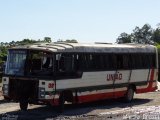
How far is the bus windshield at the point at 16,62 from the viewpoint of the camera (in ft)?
61.8

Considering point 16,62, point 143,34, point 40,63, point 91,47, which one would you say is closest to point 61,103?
point 40,63

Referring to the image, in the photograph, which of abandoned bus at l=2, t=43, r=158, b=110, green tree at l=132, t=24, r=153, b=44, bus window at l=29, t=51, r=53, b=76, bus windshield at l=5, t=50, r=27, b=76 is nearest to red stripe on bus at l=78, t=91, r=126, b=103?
abandoned bus at l=2, t=43, r=158, b=110

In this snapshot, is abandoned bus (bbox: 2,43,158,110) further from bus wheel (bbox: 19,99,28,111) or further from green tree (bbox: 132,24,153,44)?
green tree (bbox: 132,24,153,44)

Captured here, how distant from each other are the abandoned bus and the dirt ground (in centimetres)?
45

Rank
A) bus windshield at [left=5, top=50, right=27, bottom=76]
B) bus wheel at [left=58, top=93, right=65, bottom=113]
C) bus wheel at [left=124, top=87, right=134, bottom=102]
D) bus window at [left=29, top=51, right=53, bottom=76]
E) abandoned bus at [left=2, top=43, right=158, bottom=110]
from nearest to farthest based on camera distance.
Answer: abandoned bus at [left=2, top=43, right=158, bottom=110] → bus window at [left=29, top=51, right=53, bottom=76] → bus windshield at [left=5, top=50, right=27, bottom=76] → bus wheel at [left=58, top=93, right=65, bottom=113] → bus wheel at [left=124, top=87, right=134, bottom=102]

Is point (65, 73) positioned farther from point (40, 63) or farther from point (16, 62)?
point (16, 62)

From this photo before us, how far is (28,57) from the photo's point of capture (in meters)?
18.8

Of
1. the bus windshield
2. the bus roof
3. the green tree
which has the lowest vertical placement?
the green tree

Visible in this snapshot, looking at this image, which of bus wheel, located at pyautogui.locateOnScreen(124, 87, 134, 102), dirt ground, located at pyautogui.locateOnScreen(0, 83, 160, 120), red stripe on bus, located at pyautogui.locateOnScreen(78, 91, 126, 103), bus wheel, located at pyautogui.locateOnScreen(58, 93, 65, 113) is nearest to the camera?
dirt ground, located at pyautogui.locateOnScreen(0, 83, 160, 120)

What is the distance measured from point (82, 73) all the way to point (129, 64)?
171 inches

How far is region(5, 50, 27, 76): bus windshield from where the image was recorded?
18.8 metres

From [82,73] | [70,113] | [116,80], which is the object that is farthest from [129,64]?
[70,113]

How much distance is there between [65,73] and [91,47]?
2.59m

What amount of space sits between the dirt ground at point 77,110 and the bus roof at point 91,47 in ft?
8.19
